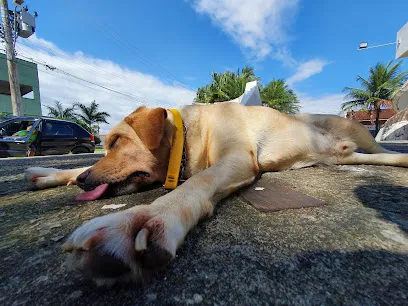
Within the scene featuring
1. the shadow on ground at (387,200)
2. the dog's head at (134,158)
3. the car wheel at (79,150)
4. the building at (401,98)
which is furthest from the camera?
the building at (401,98)

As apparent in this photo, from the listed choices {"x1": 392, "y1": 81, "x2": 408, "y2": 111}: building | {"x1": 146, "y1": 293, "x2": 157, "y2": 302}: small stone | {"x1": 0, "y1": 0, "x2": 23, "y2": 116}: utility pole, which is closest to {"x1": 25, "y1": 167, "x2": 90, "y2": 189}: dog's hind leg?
{"x1": 146, "y1": 293, "x2": 157, "y2": 302}: small stone

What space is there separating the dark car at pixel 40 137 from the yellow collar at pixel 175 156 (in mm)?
8488

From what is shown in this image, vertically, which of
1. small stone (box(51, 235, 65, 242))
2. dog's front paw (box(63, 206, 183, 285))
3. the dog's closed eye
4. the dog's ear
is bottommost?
small stone (box(51, 235, 65, 242))

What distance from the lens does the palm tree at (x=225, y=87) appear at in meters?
26.0

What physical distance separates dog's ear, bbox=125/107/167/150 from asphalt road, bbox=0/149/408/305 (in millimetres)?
668

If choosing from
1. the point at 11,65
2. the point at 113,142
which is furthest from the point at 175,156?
the point at 11,65

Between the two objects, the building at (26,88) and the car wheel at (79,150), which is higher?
the building at (26,88)

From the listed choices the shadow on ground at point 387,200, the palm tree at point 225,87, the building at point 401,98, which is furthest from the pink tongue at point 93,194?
the palm tree at point 225,87

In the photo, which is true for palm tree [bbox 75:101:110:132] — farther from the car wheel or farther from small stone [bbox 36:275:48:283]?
small stone [bbox 36:275:48:283]

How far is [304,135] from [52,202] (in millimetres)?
2488

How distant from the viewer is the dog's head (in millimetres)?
1778

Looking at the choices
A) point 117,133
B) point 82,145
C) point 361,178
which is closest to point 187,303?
point 117,133

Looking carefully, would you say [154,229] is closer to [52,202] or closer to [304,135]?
[52,202]

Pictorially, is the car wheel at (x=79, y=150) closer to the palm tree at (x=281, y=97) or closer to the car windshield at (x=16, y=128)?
the car windshield at (x=16, y=128)
